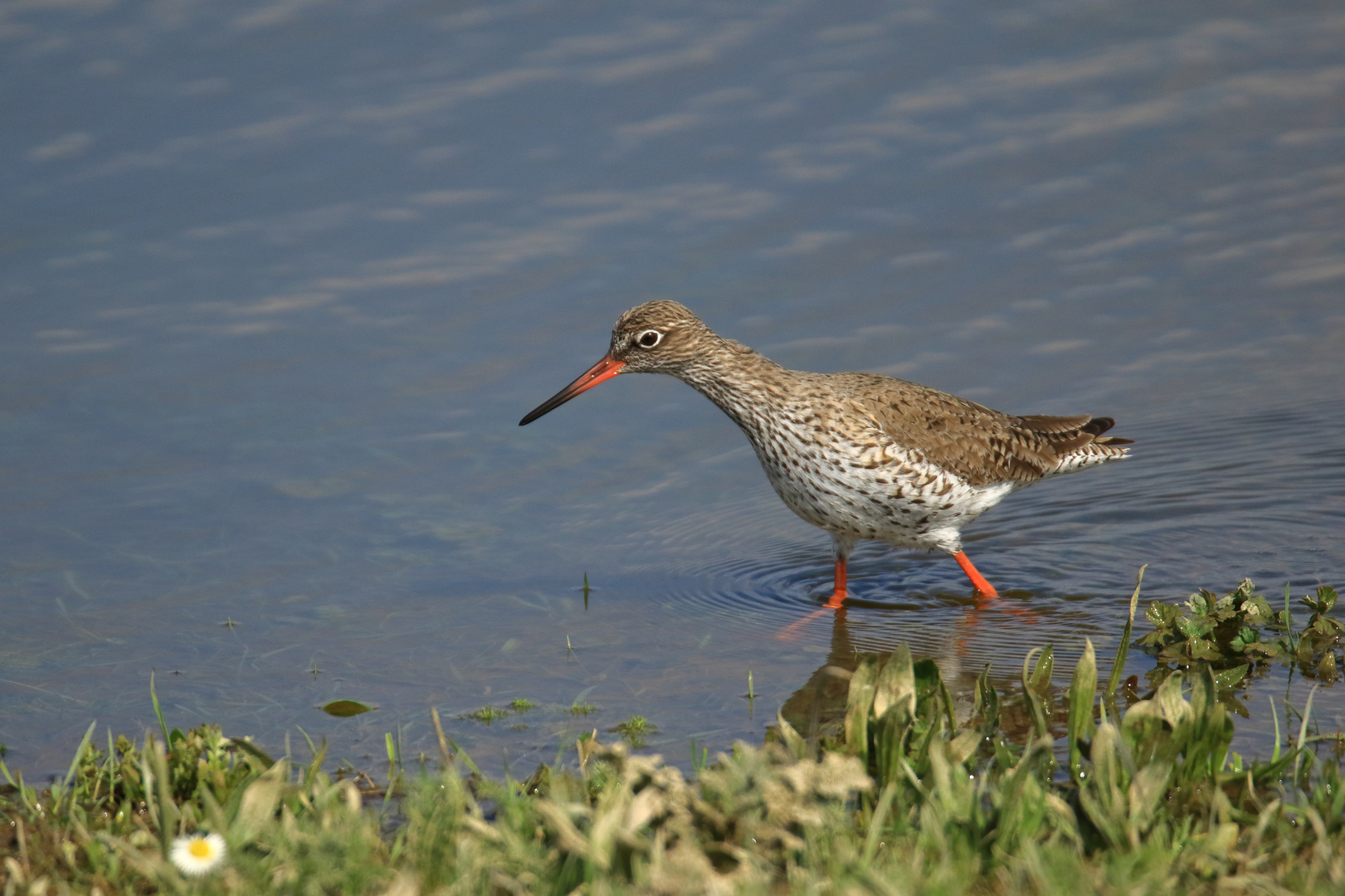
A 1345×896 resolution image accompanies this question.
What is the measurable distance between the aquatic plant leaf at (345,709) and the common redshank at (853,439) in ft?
7.10

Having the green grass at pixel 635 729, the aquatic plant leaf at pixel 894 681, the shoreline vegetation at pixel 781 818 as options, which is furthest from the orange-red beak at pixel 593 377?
the aquatic plant leaf at pixel 894 681

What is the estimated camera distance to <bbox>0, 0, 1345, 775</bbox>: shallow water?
616 centimetres

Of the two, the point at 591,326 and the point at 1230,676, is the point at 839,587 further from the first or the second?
the point at 591,326

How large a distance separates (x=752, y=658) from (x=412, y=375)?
3871 mm

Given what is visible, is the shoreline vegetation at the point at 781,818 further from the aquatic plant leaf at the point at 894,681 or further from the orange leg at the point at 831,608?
the orange leg at the point at 831,608

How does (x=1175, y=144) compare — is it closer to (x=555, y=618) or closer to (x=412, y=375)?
(x=412, y=375)

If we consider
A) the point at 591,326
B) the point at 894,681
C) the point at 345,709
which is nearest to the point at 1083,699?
the point at 894,681

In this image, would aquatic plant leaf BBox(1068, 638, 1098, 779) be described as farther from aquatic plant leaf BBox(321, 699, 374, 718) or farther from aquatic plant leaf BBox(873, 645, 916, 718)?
aquatic plant leaf BBox(321, 699, 374, 718)

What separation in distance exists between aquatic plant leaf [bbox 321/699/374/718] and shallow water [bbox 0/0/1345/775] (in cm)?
5

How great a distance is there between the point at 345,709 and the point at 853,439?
102 inches

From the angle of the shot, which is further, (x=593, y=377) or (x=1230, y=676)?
(x=593, y=377)

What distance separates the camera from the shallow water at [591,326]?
616 cm

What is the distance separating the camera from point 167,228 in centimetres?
1006

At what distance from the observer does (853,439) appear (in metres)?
6.47
